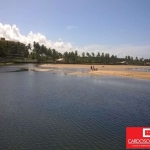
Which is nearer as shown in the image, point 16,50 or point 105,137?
point 105,137

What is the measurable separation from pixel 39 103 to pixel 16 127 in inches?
363

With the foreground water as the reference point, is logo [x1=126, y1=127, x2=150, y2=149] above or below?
above

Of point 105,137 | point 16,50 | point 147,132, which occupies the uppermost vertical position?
point 16,50

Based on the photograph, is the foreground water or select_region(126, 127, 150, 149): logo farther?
the foreground water

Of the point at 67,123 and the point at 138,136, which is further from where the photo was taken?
the point at 67,123

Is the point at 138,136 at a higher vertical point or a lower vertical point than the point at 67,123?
higher

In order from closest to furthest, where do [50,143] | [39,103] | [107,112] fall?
[50,143] → [107,112] → [39,103]

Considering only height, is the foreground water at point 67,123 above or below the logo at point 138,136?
below

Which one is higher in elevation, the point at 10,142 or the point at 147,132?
the point at 147,132

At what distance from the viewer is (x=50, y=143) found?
1378cm

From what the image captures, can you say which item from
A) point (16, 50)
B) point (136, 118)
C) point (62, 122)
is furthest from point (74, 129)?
point (16, 50)

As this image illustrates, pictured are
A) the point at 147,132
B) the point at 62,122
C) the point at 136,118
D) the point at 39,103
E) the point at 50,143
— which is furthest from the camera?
the point at 39,103

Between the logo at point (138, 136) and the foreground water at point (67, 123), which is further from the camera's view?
the foreground water at point (67, 123)

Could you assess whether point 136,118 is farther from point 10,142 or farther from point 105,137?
point 10,142
